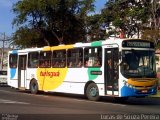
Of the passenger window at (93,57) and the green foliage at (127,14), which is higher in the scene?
the green foliage at (127,14)

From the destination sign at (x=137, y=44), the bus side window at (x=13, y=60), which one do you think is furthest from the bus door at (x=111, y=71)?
the bus side window at (x=13, y=60)

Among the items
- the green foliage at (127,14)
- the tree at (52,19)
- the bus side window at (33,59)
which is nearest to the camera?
the bus side window at (33,59)

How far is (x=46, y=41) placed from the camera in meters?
40.3

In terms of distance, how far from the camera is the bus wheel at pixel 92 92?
23.0 meters

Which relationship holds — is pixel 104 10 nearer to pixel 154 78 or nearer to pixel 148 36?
pixel 148 36

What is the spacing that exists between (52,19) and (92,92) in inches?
692

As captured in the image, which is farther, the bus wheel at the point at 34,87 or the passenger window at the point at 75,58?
the bus wheel at the point at 34,87

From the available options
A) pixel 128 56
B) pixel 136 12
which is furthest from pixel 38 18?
pixel 128 56

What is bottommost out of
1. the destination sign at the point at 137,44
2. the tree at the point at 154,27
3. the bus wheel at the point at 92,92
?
Answer: the bus wheel at the point at 92,92

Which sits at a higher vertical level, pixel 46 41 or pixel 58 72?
pixel 46 41

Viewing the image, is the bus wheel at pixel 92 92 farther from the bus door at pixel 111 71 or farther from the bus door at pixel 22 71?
the bus door at pixel 22 71

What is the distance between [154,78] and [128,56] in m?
1.69

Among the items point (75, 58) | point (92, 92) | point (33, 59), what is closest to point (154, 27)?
point (33, 59)

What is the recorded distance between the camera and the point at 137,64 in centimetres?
2164
